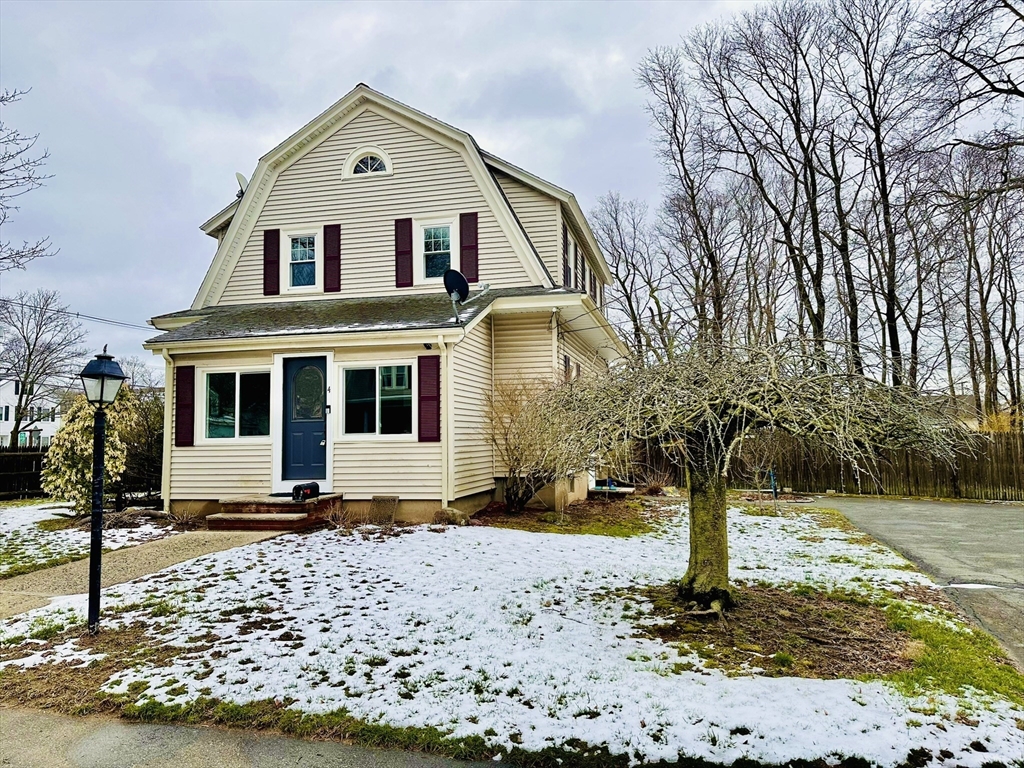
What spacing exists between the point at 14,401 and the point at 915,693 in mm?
62419

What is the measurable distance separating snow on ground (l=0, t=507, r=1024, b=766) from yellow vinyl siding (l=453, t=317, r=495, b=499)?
2.76m

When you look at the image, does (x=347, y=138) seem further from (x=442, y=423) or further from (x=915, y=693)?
(x=915, y=693)

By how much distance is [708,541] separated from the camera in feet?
16.6

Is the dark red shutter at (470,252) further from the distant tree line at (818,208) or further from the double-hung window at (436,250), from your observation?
the distant tree line at (818,208)

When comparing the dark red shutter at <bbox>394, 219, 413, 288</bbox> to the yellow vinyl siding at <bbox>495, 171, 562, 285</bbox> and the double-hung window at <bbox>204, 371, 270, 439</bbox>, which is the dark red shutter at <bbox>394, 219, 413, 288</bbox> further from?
the double-hung window at <bbox>204, 371, 270, 439</bbox>

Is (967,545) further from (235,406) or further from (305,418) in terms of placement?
(235,406)

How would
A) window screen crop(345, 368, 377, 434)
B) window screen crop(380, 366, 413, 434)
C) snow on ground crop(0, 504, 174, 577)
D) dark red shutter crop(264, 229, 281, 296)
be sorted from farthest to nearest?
dark red shutter crop(264, 229, 281, 296) → window screen crop(345, 368, 377, 434) → window screen crop(380, 366, 413, 434) → snow on ground crop(0, 504, 174, 577)

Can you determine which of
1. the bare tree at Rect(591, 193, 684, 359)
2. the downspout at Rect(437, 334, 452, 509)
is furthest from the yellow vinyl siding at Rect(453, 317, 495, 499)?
the bare tree at Rect(591, 193, 684, 359)

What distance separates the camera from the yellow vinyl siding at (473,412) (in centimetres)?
972

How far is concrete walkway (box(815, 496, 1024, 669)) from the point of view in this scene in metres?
5.29

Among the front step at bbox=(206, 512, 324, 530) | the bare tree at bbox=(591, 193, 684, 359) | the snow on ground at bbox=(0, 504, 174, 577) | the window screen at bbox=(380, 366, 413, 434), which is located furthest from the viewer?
the bare tree at bbox=(591, 193, 684, 359)

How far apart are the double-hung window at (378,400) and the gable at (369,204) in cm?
253

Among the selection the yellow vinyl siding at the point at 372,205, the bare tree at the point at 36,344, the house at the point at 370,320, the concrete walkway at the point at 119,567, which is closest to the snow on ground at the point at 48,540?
the concrete walkway at the point at 119,567

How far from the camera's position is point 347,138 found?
40.0 ft
